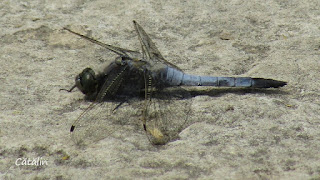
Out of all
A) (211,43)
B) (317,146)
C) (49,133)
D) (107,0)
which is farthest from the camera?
(107,0)

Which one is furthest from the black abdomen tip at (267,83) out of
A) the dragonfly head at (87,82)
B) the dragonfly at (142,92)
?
the dragonfly head at (87,82)

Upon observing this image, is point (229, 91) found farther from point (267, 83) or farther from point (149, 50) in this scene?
point (149, 50)

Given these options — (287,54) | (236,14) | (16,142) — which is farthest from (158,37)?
(16,142)

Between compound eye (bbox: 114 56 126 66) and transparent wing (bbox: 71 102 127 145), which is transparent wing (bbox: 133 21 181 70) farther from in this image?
transparent wing (bbox: 71 102 127 145)

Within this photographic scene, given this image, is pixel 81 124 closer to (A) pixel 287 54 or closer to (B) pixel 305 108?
(B) pixel 305 108

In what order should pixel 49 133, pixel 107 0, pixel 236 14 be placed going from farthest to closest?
1. pixel 107 0
2. pixel 236 14
3. pixel 49 133

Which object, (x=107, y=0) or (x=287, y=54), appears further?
(x=107, y=0)

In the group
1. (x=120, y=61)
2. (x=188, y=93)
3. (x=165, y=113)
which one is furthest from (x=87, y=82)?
(x=188, y=93)
